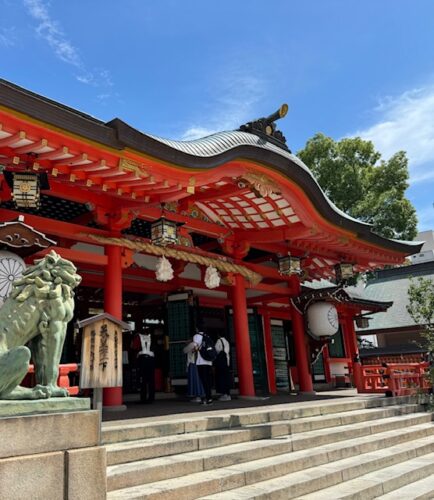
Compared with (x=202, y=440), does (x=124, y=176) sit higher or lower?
higher

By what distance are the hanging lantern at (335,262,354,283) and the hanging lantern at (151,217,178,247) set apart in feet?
18.0

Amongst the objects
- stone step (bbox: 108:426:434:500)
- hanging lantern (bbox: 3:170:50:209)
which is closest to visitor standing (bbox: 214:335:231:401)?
stone step (bbox: 108:426:434:500)

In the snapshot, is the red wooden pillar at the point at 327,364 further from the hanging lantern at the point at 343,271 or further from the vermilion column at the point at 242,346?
the vermilion column at the point at 242,346

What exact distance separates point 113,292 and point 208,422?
2.77 meters

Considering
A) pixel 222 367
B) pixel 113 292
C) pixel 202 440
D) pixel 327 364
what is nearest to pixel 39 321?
pixel 202 440

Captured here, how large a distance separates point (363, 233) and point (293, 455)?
21.2 ft

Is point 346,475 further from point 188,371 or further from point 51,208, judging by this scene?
point 51,208

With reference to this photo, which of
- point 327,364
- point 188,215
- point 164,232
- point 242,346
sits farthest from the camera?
point 327,364

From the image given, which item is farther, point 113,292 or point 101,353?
point 113,292

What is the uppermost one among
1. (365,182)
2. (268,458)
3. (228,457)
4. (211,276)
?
(365,182)

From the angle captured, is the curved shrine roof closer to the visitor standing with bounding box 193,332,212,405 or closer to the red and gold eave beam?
the red and gold eave beam

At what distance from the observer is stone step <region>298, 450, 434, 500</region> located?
481 centimetres

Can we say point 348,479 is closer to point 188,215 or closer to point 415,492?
point 415,492

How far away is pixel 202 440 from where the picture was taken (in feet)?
17.0
